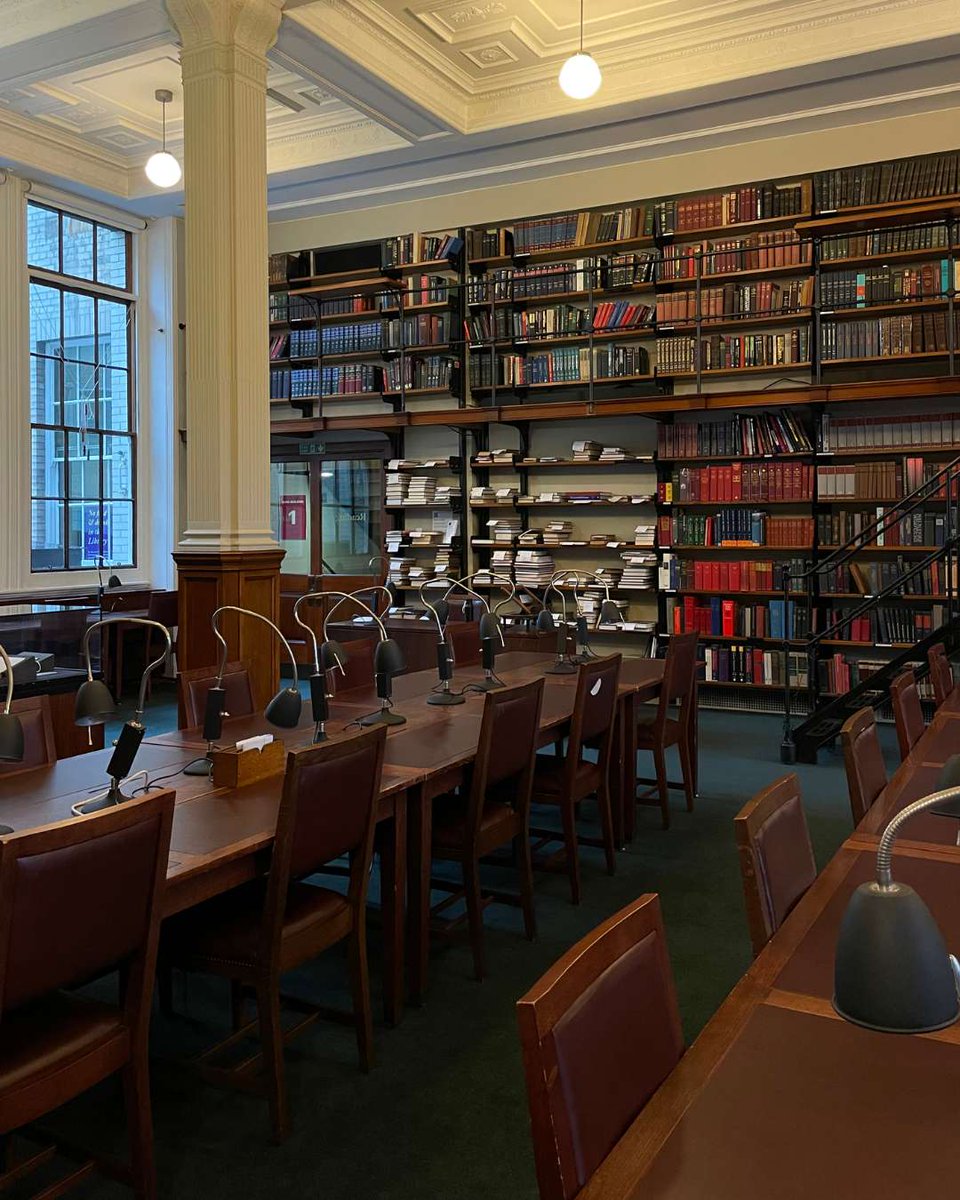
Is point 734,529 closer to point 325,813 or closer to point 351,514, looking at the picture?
point 351,514

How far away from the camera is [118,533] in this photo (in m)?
9.41

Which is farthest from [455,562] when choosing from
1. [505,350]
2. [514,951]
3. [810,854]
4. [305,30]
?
[810,854]

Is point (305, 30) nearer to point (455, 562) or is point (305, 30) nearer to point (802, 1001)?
point (455, 562)

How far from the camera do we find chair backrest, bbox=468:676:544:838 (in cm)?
311

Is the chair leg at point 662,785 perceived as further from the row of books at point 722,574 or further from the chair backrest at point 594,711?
the row of books at point 722,574

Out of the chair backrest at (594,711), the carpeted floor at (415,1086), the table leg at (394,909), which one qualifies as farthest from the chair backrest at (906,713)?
the table leg at (394,909)

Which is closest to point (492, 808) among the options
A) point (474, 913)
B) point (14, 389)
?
point (474, 913)

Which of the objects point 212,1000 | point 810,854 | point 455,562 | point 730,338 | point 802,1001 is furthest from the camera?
point 455,562

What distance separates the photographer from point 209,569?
539 centimetres

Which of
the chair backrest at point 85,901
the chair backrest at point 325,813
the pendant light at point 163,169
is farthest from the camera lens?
the pendant light at point 163,169

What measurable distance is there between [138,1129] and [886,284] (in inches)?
262

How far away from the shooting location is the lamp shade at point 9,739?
2023mm

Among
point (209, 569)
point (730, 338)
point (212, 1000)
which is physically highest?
point (730, 338)

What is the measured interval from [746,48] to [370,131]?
2941 millimetres
